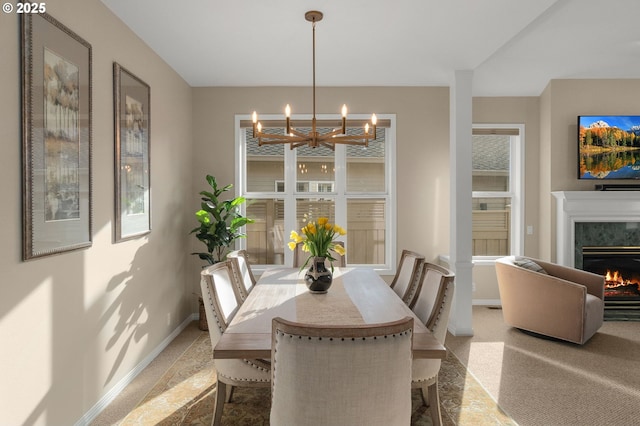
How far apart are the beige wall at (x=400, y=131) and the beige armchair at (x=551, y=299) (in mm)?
881

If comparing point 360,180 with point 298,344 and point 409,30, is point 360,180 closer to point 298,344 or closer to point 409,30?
point 409,30

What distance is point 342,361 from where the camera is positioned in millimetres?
1444

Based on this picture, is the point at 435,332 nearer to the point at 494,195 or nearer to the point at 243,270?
the point at 243,270

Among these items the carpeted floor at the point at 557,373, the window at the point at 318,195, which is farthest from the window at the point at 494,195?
the window at the point at 318,195

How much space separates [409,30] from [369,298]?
2.15 meters

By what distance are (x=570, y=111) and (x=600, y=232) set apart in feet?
4.89

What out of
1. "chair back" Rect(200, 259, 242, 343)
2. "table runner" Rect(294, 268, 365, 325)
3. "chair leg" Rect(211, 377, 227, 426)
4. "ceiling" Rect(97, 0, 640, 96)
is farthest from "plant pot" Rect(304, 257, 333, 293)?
"ceiling" Rect(97, 0, 640, 96)

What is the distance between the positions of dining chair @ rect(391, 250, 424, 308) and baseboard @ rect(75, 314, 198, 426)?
A: 2.15 metres

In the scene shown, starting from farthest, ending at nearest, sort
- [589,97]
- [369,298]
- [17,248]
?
[589,97]
[369,298]
[17,248]

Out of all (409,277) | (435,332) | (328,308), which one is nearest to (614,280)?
(409,277)

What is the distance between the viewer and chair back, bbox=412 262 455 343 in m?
2.28

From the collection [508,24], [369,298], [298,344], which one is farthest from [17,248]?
[508,24]

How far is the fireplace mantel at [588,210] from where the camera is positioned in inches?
188

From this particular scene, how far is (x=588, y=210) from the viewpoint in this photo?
4.80m
